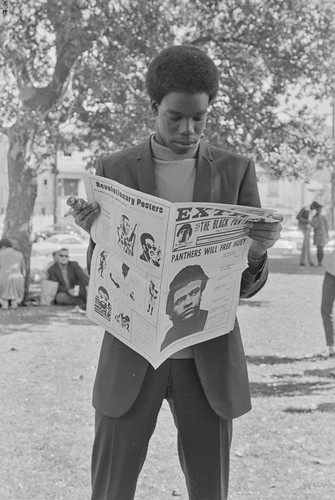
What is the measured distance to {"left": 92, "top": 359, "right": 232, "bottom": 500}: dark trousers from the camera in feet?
8.26

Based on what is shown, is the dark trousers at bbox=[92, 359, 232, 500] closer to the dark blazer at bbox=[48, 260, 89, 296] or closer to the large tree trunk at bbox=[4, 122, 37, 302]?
the dark blazer at bbox=[48, 260, 89, 296]

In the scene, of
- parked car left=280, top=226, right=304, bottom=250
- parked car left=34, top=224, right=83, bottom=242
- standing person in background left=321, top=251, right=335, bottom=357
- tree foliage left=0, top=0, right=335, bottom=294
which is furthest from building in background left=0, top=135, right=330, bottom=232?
standing person in background left=321, top=251, right=335, bottom=357

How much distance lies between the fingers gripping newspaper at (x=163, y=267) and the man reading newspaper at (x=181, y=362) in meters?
0.04

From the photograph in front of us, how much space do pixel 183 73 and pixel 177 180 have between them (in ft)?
1.10

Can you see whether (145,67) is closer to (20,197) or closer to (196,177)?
(20,197)

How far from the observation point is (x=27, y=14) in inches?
572

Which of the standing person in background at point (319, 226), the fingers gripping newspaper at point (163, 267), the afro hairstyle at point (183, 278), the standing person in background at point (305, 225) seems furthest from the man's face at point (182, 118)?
the standing person in background at point (319, 226)

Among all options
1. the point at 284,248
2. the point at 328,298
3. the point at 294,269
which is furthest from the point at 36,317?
the point at 284,248

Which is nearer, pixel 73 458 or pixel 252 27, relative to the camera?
pixel 73 458

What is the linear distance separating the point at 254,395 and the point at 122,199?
4.57m

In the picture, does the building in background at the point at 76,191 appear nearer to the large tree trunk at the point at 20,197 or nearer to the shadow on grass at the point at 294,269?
the shadow on grass at the point at 294,269

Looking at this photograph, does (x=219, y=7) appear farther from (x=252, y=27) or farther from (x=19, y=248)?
(x=19, y=248)

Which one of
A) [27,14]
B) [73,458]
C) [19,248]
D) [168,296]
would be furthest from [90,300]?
[19,248]

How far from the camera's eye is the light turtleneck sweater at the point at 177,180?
99.3 inches
